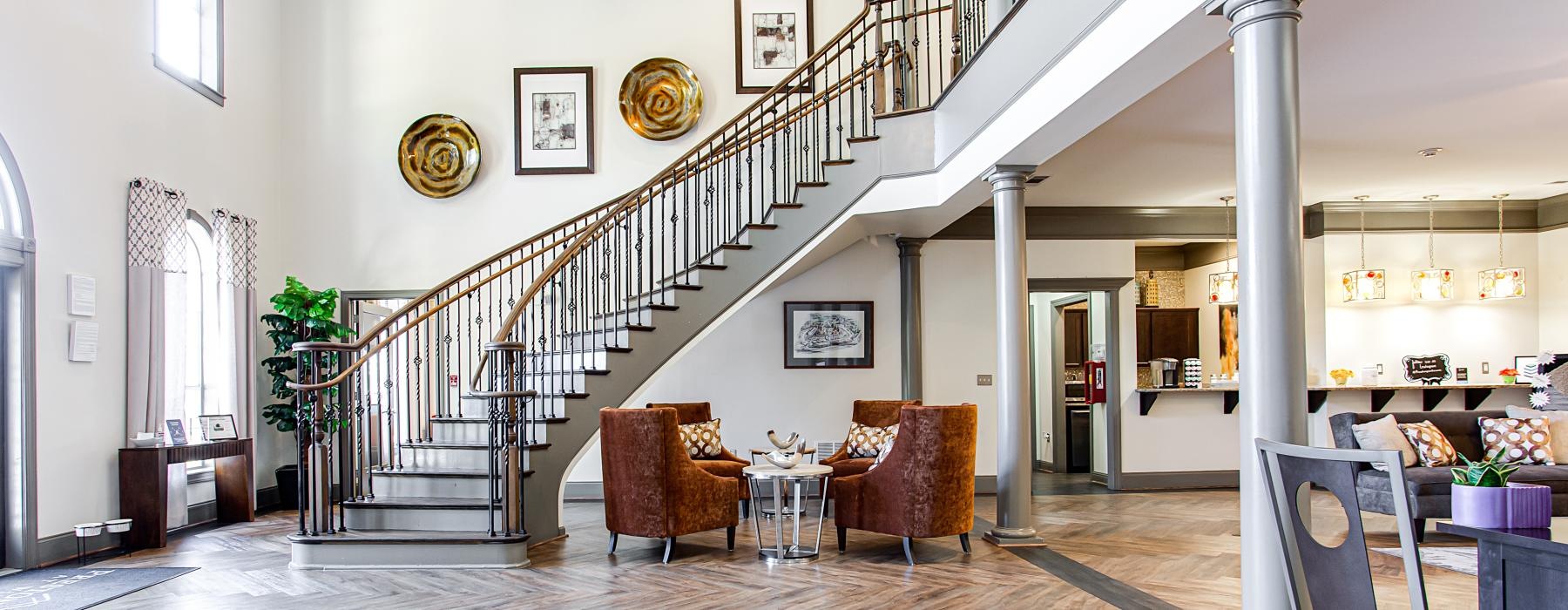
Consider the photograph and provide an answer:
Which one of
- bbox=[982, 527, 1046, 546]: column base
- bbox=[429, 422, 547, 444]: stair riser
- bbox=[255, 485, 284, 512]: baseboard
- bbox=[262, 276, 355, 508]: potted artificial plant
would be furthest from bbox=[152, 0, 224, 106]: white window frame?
bbox=[982, 527, 1046, 546]: column base

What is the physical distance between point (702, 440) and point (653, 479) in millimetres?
1872

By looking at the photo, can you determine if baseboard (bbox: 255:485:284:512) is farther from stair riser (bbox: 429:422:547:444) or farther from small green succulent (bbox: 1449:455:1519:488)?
small green succulent (bbox: 1449:455:1519:488)

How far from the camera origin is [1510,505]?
9.37ft

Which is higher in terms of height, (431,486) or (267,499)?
(431,486)

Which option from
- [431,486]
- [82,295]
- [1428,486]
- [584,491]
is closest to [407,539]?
[431,486]

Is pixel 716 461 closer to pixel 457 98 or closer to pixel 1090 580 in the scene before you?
pixel 1090 580

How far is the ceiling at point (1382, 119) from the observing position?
434cm

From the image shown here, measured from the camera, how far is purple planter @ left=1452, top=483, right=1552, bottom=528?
284 cm

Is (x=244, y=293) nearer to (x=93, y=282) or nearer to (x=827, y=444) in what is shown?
(x=93, y=282)

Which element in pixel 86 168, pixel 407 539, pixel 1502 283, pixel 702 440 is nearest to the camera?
pixel 407 539

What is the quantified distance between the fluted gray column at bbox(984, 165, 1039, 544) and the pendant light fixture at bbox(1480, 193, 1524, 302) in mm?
5473

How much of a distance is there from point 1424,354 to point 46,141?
11.4m

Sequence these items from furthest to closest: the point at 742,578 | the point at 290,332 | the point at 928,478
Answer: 1. the point at 290,332
2. the point at 928,478
3. the point at 742,578

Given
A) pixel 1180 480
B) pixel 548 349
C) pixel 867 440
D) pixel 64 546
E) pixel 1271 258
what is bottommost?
pixel 1180 480
